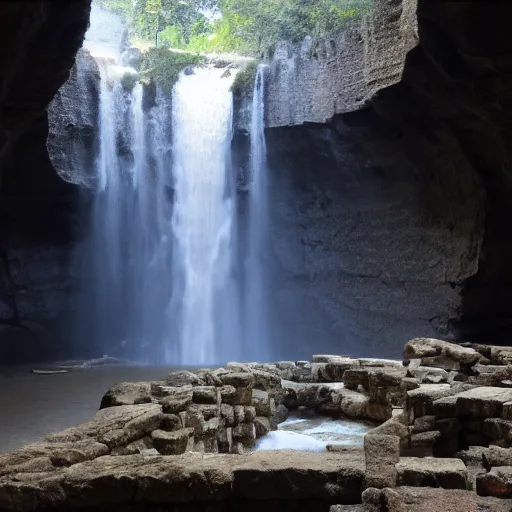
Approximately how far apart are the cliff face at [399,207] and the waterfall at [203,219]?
5.23 feet

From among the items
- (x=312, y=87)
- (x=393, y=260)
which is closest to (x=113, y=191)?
(x=312, y=87)

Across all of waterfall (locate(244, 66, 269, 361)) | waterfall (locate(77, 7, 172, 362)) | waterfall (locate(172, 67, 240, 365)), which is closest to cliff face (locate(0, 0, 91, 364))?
waterfall (locate(77, 7, 172, 362))

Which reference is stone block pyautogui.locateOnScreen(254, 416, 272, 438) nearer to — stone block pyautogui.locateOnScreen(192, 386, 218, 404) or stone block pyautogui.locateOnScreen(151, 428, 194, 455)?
stone block pyautogui.locateOnScreen(192, 386, 218, 404)

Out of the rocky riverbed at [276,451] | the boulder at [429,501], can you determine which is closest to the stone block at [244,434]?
the rocky riverbed at [276,451]

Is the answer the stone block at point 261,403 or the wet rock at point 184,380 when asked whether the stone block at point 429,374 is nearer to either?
the stone block at point 261,403

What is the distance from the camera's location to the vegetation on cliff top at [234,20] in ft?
53.9

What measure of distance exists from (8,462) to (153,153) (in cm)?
1583

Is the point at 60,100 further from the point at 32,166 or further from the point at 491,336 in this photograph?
the point at 491,336

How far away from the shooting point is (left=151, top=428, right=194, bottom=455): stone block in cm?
502

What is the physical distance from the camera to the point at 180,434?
17.0 ft

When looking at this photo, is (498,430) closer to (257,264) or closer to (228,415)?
(228,415)

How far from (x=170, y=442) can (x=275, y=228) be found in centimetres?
1441

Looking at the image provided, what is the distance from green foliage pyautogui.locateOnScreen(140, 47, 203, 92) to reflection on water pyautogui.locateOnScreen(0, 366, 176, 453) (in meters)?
8.94

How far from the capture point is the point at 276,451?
4.04m
